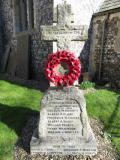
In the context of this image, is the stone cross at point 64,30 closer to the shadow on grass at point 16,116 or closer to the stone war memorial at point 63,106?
the stone war memorial at point 63,106

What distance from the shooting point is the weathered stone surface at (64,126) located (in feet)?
16.8

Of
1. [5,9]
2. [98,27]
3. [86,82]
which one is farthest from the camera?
[5,9]

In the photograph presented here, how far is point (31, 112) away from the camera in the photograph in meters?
7.07

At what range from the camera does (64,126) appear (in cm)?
526

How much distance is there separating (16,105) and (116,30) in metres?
4.43

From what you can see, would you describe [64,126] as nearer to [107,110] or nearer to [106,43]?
[107,110]

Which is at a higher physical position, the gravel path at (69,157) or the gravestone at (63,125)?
the gravestone at (63,125)

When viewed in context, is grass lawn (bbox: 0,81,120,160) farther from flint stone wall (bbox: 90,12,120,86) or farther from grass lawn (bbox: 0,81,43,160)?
flint stone wall (bbox: 90,12,120,86)

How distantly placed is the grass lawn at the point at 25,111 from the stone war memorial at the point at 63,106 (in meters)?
0.62

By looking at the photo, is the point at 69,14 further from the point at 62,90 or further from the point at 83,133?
the point at 83,133

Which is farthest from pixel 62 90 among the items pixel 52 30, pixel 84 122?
pixel 52 30

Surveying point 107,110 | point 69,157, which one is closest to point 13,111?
point 107,110

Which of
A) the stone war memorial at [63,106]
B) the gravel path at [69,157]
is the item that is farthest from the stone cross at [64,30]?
the gravel path at [69,157]

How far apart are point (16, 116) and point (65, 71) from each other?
7.43 feet
